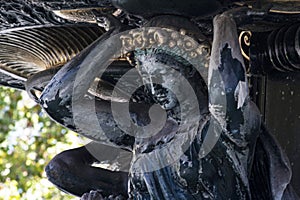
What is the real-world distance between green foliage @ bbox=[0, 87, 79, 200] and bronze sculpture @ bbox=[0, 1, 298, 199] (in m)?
4.65

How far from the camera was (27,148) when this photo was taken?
8.20 m

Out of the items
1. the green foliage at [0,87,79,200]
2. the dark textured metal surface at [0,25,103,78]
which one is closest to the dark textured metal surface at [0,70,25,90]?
the dark textured metal surface at [0,25,103,78]

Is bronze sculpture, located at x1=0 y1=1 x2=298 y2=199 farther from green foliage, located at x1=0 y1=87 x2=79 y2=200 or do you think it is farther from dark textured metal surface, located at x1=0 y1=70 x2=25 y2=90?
green foliage, located at x1=0 y1=87 x2=79 y2=200

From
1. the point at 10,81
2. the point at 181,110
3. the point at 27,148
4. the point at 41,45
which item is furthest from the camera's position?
the point at 27,148

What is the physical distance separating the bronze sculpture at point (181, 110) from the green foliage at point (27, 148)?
15.2 ft

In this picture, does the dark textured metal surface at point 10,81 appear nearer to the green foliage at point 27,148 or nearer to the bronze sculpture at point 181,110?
the bronze sculpture at point 181,110

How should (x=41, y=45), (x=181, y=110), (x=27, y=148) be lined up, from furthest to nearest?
(x=27, y=148) < (x=41, y=45) < (x=181, y=110)

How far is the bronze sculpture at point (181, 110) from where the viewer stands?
9.80 feet

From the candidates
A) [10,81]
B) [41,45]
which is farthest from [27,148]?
[41,45]

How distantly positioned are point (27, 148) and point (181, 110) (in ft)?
16.9

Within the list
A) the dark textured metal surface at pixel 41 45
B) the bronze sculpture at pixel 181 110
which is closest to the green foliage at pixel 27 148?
the dark textured metal surface at pixel 41 45

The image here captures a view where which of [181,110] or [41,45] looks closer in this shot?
[181,110]

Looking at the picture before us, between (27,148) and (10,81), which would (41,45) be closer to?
(10,81)

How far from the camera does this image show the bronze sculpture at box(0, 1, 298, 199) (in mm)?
2986
